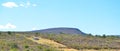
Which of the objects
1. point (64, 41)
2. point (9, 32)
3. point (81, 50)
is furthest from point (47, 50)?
point (9, 32)

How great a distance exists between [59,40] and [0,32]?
11.5m

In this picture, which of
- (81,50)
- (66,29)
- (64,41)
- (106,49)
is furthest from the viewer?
(66,29)

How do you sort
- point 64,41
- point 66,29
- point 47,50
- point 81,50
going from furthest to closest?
point 66,29
point 64,41
point 81,50
point 47,50

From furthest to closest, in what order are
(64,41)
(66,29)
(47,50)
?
(66,29), (64,41), (47,50)

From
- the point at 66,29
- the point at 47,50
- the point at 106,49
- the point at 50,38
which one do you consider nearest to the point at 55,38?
the point at 50,38

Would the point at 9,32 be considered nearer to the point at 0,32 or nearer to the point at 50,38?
the point at 0,32

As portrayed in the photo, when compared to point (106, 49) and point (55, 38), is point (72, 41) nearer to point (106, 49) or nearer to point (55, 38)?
point (55, 38)

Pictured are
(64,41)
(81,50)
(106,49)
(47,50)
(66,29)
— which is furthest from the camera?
(66,29)

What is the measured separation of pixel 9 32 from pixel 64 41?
37.3 ft

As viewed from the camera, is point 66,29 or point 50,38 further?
point 66,29

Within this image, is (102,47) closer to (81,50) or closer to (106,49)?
(106,49)

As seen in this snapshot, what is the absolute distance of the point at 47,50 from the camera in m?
46.0

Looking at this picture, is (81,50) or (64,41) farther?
(64,41)

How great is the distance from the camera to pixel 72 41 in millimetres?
66688
